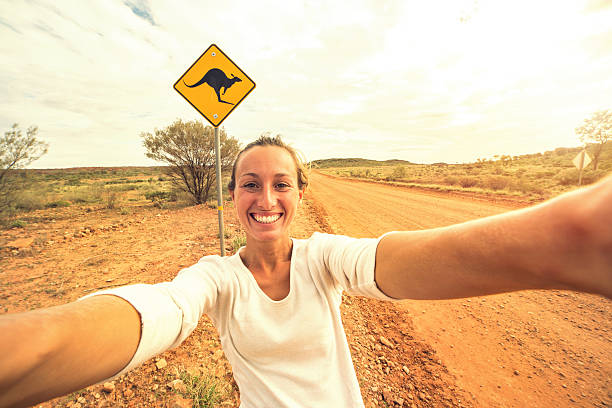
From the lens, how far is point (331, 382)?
1.22m

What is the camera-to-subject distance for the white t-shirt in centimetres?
114

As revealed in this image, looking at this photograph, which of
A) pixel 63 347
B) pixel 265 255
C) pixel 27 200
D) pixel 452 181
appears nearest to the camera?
pixel 63 347

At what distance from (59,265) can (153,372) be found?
4.14 metres

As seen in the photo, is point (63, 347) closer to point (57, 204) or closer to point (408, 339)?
point (408, 339)

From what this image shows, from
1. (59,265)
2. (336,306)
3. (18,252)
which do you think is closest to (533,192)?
(336,306)

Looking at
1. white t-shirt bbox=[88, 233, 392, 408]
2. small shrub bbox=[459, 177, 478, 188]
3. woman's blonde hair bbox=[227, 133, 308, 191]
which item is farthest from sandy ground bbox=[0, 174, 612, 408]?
small shrub bbox=[459, 177, 478, 188]

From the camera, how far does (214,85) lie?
3.56m

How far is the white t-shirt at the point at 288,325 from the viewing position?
3.75 feet

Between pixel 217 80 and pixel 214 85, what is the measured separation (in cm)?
9

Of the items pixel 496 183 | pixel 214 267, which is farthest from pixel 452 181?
pixel 214 267

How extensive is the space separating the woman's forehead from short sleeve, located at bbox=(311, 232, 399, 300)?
56 cm

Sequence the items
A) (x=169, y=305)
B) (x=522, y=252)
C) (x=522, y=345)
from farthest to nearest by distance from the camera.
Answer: (x=522, y=345) → (x=169, y=305) → (x=522, y=252)

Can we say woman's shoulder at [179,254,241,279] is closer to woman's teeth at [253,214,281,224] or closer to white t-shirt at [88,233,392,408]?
white t-shirt at [88,233,392,408]

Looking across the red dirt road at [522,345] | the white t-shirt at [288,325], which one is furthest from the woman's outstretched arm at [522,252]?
the red dirt road at [522,345]
